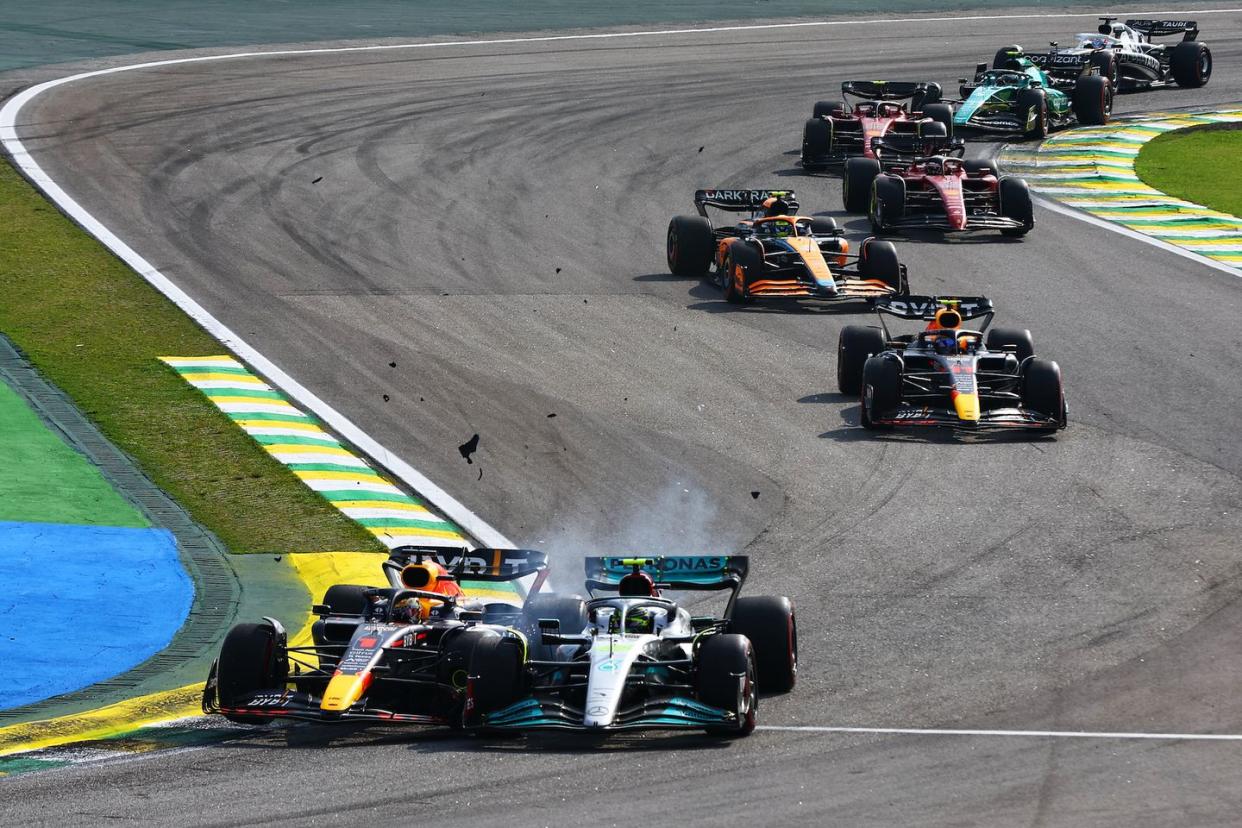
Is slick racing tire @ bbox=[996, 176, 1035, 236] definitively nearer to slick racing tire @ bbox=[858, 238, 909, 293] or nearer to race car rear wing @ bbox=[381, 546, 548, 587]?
slick racing tire @ bbox=[858, 238, 909, 293]

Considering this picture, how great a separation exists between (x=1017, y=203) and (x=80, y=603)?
66.3 feet

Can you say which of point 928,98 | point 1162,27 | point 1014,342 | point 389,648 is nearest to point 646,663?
point 389,648

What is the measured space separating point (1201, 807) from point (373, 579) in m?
8.57

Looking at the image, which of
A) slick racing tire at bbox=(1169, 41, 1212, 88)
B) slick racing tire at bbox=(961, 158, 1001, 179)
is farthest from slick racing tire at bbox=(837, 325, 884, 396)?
slick racing tire at bbox=(1169, 41, 1212, 88)

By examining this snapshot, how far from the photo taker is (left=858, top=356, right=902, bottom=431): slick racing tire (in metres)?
21.8

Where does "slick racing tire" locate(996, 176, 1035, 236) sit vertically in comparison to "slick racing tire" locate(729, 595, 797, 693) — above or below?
below

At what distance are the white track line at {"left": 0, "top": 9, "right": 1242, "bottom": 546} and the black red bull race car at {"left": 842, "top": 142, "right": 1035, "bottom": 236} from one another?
471 inches

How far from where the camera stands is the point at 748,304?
28312 mm

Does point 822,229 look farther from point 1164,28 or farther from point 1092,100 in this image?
point 1164,28

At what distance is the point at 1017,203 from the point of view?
105 ft

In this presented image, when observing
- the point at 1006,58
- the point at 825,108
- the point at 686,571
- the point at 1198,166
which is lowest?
the point at 1198,166

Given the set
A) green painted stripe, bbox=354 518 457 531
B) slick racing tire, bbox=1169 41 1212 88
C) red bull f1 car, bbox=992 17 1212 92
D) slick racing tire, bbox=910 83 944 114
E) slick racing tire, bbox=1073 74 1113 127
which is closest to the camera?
green painted stripe, bbox=354 518 457 531

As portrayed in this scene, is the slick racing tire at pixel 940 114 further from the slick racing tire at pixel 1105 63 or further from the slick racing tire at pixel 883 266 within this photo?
the slick racing tire at pixel 883 266

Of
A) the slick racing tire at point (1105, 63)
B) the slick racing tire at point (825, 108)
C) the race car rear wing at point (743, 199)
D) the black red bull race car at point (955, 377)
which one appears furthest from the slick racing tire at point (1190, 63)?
the black red bull race car at point (955, 377)
